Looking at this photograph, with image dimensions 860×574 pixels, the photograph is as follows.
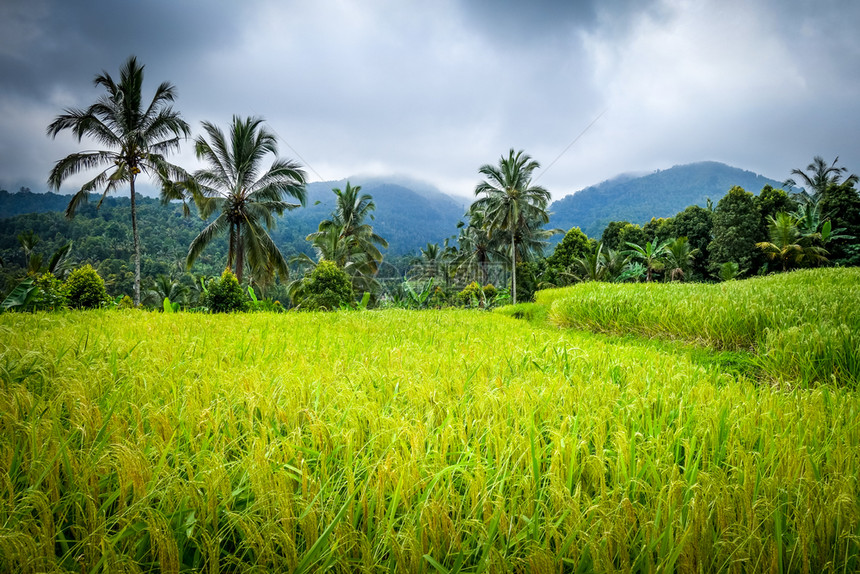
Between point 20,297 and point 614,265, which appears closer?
point 20,297

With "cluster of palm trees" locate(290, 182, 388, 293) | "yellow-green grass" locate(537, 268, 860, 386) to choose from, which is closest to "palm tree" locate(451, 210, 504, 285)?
"cluster of palm trees" locate(290, 182, 388, 293)

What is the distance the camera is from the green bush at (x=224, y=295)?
460 inches

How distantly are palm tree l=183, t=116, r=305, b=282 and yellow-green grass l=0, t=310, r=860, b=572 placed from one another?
1704 cm

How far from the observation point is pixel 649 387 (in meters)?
2.49

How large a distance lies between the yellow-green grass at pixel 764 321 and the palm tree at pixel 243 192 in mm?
14974

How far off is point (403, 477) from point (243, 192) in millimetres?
20065

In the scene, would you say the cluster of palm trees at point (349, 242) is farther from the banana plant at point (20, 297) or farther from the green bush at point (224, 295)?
the banana plant at point (20, 297)

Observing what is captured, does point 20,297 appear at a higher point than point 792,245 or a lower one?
lower

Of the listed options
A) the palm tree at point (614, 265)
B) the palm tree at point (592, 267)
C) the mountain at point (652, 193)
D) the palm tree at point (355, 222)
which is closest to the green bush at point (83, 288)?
the palm tree at point (355, 222)

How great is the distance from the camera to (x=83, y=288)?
979 centimetres

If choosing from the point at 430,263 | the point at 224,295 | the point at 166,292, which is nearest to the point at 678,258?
the point at 430,263

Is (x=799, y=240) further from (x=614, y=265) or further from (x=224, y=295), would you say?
(x=224, y=295)

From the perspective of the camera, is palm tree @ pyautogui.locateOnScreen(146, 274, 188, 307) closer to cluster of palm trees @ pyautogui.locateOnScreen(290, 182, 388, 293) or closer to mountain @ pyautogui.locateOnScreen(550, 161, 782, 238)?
cluster of palm trees @ pyautogui.locateOnScreen(290, 182, 388, 293)

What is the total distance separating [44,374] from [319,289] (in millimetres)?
15197
